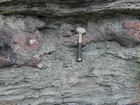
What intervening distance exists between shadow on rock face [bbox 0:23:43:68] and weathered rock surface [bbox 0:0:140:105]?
1.8 inches

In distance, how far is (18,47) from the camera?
1514mm

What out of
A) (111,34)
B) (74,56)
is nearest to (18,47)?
(74,56)

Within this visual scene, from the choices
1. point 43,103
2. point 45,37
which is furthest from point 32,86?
point 45,37

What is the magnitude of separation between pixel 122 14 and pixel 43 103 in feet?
3.03

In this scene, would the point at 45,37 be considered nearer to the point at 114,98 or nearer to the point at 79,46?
the point at 79,46

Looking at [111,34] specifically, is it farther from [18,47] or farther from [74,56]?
[18,47]

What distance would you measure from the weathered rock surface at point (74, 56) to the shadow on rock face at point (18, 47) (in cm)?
5

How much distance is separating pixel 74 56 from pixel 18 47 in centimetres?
45

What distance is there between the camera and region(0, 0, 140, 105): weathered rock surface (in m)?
1.49

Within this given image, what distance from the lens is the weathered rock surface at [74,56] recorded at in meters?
1.49

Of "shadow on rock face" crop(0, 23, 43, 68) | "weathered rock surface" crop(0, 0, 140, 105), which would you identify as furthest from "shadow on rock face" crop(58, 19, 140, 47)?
"shadow on rock face" crop(0, 23, 43, 68)

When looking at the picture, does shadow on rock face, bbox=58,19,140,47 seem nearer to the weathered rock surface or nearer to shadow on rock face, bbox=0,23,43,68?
the weathered rock surface

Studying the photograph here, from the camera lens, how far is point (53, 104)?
1.57 metres

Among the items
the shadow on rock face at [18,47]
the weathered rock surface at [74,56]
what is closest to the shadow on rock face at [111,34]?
the weathered rock surface at [74,56]
